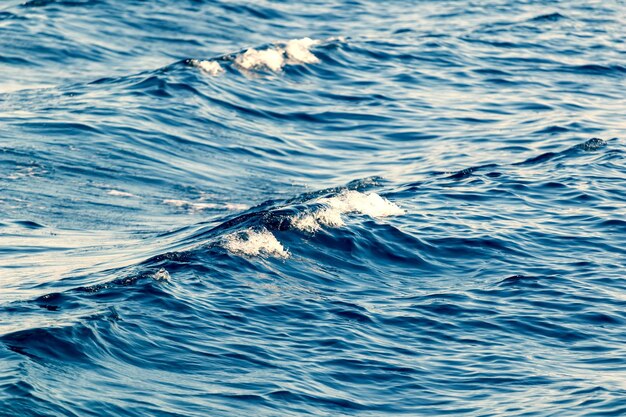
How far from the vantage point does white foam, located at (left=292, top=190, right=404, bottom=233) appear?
20.4 meters

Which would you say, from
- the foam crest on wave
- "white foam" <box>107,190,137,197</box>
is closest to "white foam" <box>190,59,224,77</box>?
the foam crest on wave

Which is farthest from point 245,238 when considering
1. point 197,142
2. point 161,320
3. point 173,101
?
point 173,101

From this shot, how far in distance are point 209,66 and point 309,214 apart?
14163mm

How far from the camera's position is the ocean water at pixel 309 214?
14492 millimetres

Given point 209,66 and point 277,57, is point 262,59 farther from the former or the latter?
point 209,66

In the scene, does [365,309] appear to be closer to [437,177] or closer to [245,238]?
[245,238]

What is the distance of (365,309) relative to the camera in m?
17.0

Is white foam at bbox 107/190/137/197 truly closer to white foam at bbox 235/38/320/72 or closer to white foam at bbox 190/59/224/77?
white foam at bbox 190/59/224/77

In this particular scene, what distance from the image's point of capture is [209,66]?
34.0 meters

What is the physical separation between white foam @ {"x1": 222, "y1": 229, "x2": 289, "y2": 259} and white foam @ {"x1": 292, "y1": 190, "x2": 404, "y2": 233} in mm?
778

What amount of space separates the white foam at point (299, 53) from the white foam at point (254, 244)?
55.3 ft

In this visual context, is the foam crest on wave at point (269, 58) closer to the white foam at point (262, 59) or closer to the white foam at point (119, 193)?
the white foam at point (262, 59)

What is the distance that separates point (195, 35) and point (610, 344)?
27.4m

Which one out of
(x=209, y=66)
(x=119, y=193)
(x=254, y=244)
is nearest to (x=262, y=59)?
(x=209, y=66)
